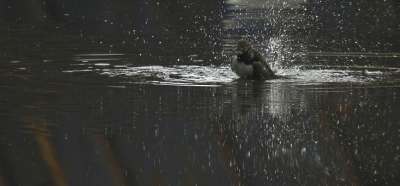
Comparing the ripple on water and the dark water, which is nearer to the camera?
the dark water

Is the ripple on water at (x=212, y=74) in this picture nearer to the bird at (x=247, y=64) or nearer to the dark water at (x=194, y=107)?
the dark water at (x=194, y=107)

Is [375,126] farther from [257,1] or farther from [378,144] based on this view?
[257,1]

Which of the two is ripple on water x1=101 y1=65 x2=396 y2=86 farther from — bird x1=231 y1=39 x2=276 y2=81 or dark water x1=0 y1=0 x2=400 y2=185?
bird x1=231 y1=39 x2=276 y2=81

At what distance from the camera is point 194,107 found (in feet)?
28.2

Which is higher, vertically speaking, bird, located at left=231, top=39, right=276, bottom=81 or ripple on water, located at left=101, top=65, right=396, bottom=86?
bird, located at left=231, top=39, right=276, bottom=81

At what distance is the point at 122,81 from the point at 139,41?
168 inches

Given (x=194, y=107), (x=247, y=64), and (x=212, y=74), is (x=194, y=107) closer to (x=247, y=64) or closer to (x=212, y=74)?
(x=247, y=64)

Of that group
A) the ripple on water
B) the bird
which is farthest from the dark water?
the bird

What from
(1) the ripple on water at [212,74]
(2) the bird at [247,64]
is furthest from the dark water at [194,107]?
(2) the bird at [247,64]

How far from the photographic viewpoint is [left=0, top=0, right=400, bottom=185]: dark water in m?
6.46

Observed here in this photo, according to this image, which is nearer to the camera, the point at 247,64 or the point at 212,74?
the point at 247,64

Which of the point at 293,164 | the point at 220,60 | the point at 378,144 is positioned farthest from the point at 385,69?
the point at 293,164

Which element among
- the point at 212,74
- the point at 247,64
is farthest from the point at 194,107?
the point at 212,74

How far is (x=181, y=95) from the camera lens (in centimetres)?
927
